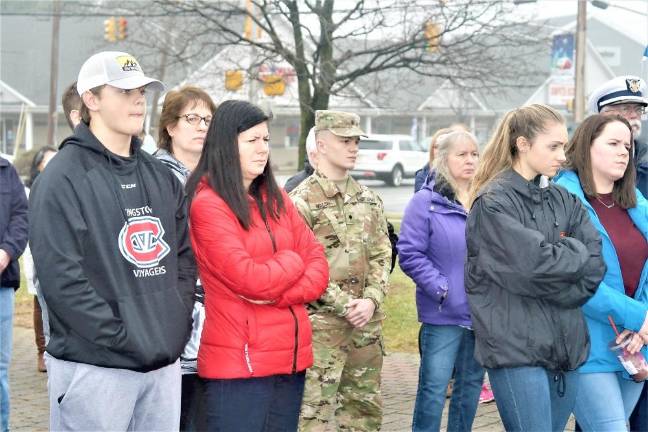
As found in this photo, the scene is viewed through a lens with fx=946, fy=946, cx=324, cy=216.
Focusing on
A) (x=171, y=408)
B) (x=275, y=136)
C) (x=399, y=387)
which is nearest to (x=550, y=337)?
(x=171, y=408)

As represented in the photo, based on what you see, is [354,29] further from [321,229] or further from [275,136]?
[275,136]

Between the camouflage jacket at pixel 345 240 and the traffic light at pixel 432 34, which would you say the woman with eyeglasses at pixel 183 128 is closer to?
the camouflage jacket at pixel 345 240

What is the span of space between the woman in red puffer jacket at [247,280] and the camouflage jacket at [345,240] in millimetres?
923

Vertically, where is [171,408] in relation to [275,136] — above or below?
below

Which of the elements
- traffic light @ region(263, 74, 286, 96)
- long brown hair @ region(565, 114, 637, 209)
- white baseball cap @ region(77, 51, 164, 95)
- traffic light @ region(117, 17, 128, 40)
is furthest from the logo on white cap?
traffic light @ region(117, 17, 128, 40)

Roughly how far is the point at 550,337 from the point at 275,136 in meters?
50.2

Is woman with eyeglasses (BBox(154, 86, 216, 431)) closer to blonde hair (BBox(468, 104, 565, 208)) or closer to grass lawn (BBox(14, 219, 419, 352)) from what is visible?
blonde hair (BBox(468, 104, 565, 208))

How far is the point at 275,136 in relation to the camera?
177 ft

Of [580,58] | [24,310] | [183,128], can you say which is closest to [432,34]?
[24,310]

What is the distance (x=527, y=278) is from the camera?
3.98m

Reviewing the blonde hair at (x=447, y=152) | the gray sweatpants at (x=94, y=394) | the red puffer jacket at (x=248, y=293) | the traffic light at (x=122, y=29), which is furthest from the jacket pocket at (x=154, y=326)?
the traffic light at (x=122, y=29)

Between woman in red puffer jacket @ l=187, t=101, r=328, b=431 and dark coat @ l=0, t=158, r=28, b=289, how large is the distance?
2514 mm

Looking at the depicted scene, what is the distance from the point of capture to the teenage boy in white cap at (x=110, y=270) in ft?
11.6

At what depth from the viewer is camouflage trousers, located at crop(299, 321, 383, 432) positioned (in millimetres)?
5148
